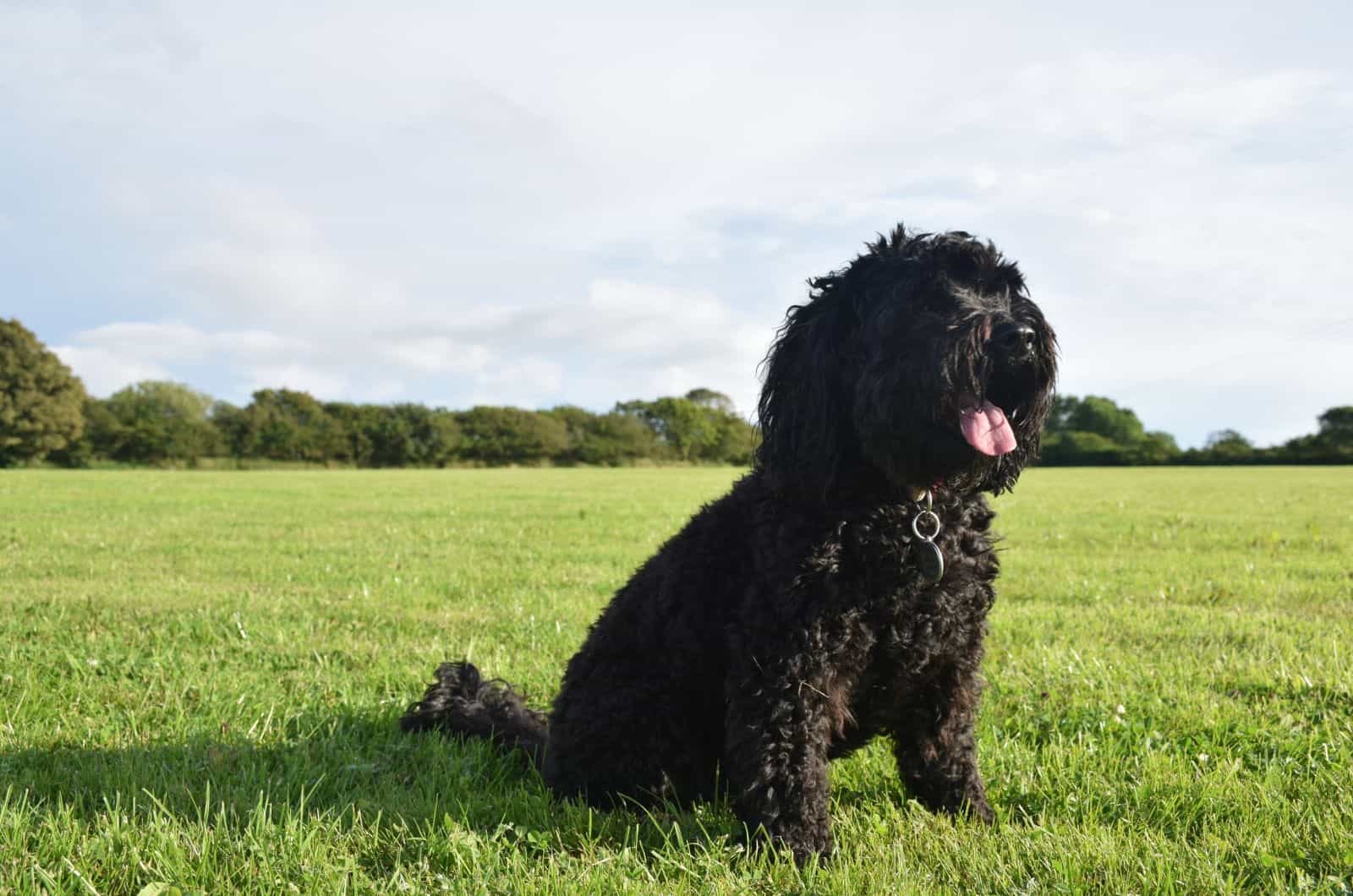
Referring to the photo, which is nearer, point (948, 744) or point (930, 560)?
point (930, 560)

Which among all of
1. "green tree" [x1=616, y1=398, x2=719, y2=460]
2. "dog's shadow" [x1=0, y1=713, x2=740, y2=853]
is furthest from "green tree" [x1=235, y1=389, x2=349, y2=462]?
"dog's shadow" [x1=0, y1=713, x2=740, y2=853]

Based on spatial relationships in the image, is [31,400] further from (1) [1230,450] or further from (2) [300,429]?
(1) [1230,450]

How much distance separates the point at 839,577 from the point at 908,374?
89 centimetres

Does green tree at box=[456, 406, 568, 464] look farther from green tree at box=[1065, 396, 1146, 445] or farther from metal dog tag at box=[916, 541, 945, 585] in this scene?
metal dog tag at box=[916, 541, 945, 585]

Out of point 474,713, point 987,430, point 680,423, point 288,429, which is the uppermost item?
point 680,423

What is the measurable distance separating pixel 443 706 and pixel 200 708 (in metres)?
1.69

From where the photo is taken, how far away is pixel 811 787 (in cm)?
341

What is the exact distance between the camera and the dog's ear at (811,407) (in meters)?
3.58

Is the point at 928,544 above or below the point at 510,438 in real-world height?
below

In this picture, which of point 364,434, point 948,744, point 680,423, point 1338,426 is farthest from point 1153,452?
point 948,744

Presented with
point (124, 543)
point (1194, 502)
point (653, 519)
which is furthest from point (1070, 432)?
point (124, 543)

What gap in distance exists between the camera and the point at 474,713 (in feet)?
15.5

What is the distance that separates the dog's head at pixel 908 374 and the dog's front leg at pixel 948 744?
94cm

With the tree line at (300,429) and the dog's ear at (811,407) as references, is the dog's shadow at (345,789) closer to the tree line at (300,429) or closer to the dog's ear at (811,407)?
the dog's ear at (811,407)
